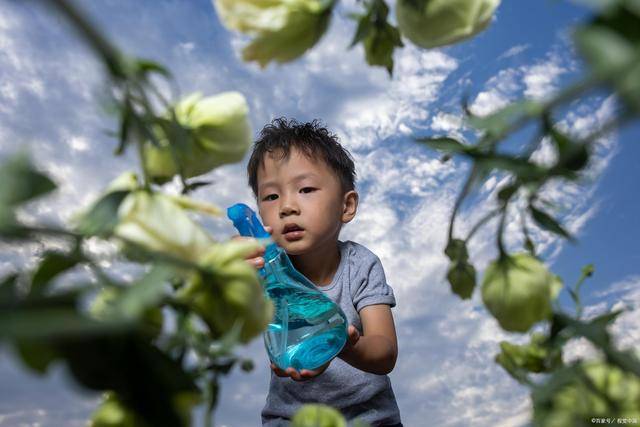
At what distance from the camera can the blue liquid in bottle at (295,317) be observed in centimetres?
91

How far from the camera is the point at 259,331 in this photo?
337mm

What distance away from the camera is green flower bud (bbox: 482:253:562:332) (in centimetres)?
42

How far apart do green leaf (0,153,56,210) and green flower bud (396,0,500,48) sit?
26cm

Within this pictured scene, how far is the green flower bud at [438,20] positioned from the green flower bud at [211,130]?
0.12 m

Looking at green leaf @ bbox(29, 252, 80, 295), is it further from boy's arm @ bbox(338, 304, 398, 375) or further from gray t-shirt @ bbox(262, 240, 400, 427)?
gray t-shirt @ bbox(262, 240, 400, 427)

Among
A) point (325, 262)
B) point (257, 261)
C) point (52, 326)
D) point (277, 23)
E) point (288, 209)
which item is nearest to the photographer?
point (52, 326)

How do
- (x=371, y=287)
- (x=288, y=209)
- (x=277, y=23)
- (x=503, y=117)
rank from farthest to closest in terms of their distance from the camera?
1. (x=371, y=287)
2. (x=288, y=209)
3. (x=277, y=23)
4. (x=503, y=117)

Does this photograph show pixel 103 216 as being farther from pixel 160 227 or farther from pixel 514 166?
pixel 514 166

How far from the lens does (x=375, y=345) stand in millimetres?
1246

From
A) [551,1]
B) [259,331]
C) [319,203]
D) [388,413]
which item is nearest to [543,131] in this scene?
[551,1]

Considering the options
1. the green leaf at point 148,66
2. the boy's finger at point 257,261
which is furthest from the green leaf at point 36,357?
the boy's finger at point 257,261

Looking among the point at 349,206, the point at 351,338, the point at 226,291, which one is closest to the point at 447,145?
the point at 226,291

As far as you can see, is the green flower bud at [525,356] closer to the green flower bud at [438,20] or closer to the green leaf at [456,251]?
the green leaf at [456,251]

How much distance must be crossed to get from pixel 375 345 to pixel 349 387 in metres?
0.27
